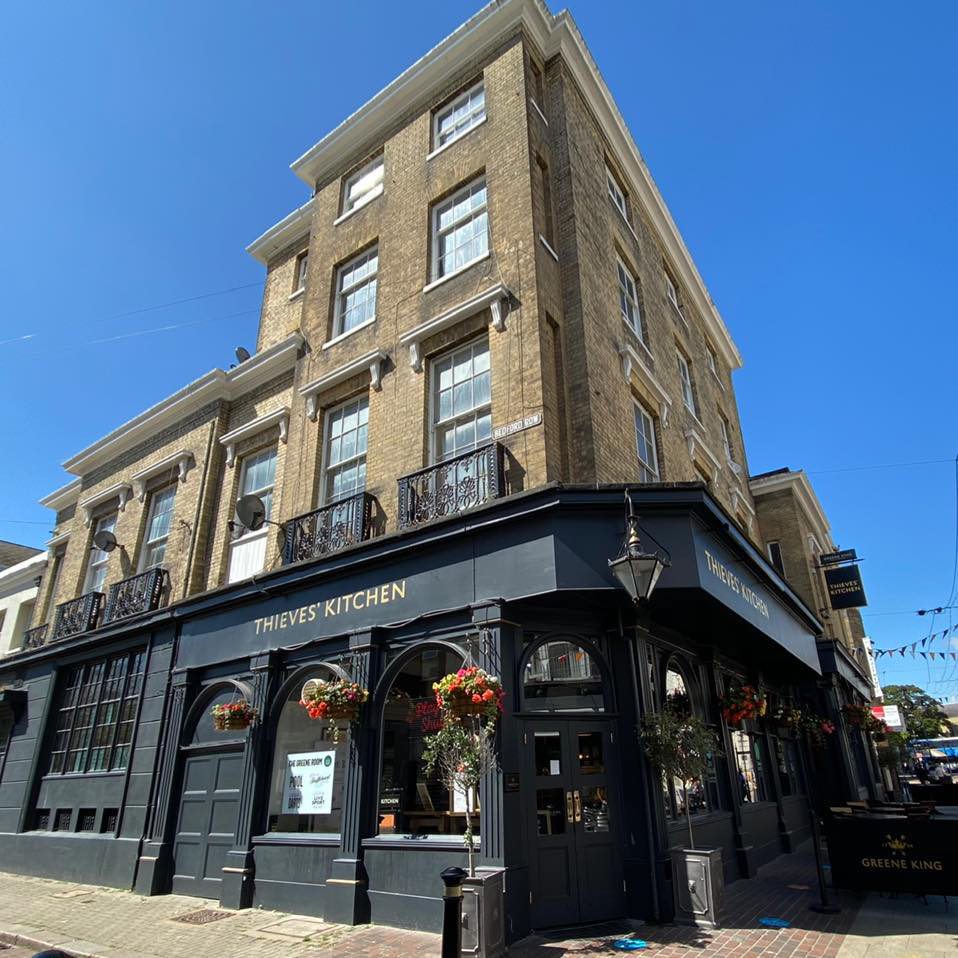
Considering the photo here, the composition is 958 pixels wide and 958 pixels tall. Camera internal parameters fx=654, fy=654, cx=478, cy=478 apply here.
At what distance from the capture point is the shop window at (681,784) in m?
8.69

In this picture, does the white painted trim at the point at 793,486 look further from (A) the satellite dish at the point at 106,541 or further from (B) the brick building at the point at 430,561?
(A) the satellite dish at the point at 106,541

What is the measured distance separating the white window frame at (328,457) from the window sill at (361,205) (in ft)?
15.9

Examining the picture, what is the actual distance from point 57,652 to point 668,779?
1427 centimetres

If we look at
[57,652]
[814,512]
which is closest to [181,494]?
[57,652]

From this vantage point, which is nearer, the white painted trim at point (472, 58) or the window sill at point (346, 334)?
the window sill at point (346, 334)

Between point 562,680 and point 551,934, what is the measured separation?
2713 mm

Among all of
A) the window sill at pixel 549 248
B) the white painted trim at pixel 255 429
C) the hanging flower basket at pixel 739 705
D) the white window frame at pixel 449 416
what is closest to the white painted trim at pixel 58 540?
the white painted trim at pixel 255 429

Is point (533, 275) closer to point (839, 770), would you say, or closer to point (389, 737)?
point (389, 737)

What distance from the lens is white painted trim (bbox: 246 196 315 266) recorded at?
17625 mm

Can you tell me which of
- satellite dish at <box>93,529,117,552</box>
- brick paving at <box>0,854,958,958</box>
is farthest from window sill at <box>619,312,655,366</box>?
satellite dish at <box>93,529,117,552</box>

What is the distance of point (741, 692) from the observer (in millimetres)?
10953

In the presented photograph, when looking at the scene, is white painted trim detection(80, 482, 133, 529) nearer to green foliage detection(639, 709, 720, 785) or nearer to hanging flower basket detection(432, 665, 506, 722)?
hanging flower basket detection(432, 665, 506, 722)

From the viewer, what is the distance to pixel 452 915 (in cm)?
487

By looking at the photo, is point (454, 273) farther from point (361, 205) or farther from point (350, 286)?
point (361, 205)
